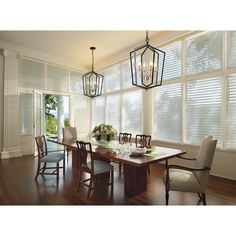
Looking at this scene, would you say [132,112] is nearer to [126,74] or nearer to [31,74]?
[126,74]

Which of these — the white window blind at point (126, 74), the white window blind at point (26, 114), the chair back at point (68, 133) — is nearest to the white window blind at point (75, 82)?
the white window blind at point (26, 114)

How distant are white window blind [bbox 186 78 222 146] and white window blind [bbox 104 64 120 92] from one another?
9.74ft

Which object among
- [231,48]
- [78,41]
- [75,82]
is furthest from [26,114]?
[231,48]

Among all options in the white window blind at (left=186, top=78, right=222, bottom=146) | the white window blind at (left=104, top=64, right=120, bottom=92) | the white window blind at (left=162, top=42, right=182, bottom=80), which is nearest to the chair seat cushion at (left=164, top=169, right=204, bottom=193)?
the white window blind at (left=186, top=78, right=222, bottom=146)

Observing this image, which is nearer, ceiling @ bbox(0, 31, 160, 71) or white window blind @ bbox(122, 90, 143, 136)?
ceiling @ bbox(0, 31, 160, 71)

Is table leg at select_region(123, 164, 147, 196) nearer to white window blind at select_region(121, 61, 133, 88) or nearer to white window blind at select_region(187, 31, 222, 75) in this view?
white window blind at select_region(187, 31, 222, 75)

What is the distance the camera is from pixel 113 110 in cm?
689

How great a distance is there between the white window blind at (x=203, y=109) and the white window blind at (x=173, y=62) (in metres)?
0.52

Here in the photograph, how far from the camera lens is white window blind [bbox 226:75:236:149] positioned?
3.58 meters

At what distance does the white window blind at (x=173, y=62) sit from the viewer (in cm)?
460

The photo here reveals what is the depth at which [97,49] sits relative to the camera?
19.3 ft
